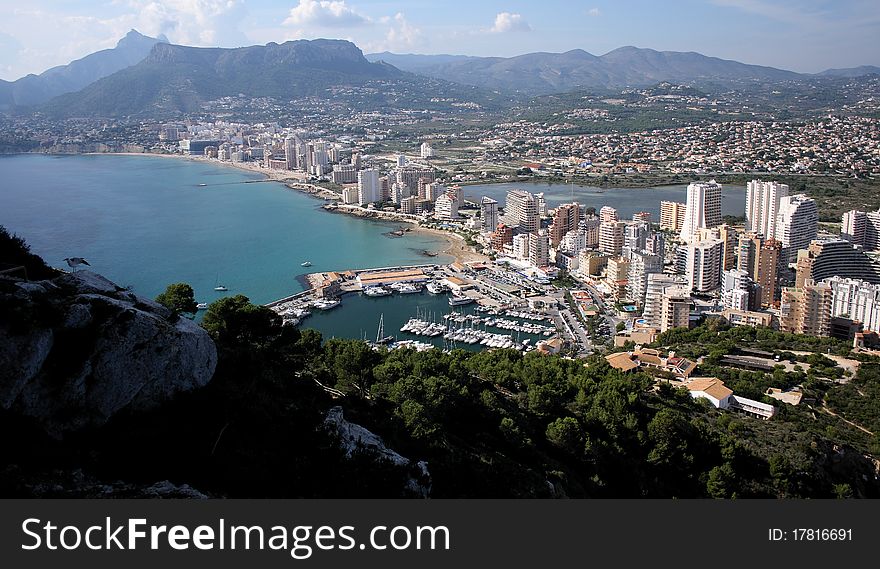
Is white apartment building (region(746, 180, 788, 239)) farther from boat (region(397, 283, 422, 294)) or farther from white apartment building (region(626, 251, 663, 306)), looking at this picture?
boat (region(397, 283, 422, 294))

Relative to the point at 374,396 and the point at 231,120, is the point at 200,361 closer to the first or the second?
the point at 374,396

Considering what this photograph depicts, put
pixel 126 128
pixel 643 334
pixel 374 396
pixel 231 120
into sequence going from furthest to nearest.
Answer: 1. pixel 231 120
2. pixel 126 128
3. pixel 643 334
4. pixel 374 396

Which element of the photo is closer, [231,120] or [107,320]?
[107,320]

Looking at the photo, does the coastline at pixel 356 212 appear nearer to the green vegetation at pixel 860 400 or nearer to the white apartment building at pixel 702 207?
the white apartment building at pixel 702 207

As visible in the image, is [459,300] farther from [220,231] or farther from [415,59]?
[415,59]

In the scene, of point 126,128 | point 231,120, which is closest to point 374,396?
point 126,128

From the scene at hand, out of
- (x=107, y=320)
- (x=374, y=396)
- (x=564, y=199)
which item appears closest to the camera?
(x=107, y=320)

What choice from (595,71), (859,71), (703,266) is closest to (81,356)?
(703,266)
